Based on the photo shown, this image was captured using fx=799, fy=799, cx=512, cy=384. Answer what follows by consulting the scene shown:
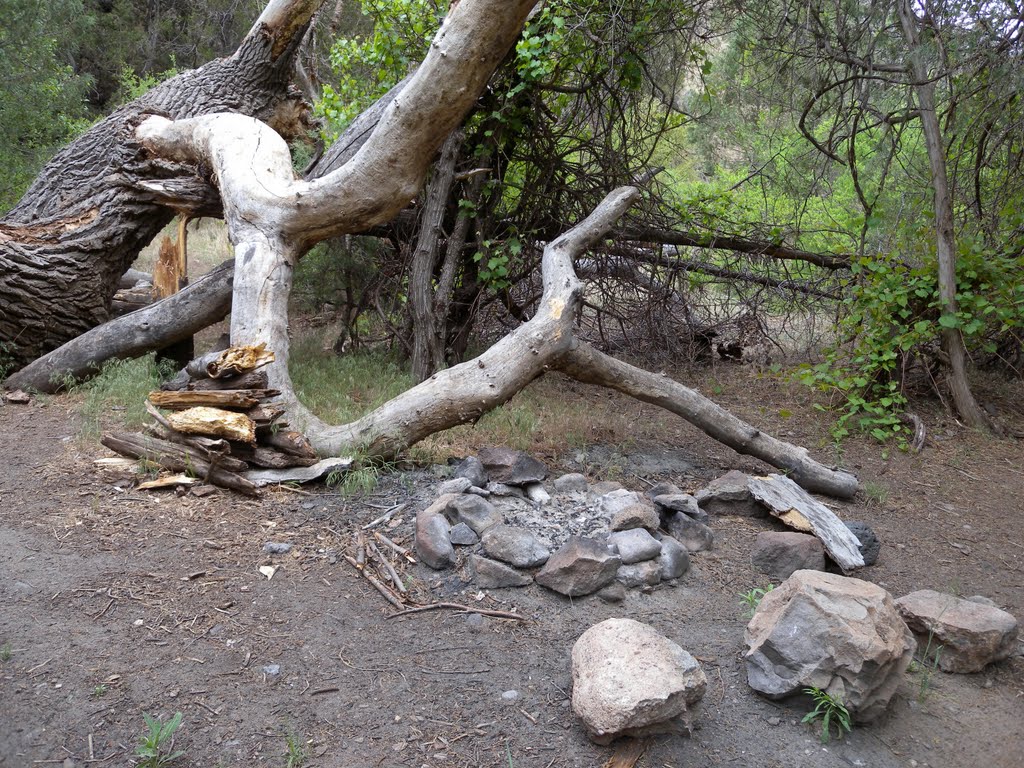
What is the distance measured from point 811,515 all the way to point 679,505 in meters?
0.69

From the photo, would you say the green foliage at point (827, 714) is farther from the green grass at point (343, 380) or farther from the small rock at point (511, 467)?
the green grass at point (343, 380)

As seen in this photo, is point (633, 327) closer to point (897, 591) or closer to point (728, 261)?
point (728, 261)

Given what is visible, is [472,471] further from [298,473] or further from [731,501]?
[731,501]

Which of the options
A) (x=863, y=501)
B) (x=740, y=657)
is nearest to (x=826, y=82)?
(x=863, y=501)

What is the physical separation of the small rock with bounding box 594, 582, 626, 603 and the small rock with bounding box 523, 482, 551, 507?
2.39 ft

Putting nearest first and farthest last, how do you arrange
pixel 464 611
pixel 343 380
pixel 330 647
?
pixel 330 647 < pixel 464 611 < pixel 343 380

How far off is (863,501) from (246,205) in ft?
15.2

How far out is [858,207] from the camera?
12.8 meters

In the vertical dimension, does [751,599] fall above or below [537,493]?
below

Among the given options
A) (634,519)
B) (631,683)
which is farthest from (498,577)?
(631,683)

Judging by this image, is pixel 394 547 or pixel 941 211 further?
pixel 941 211

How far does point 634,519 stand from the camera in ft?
12.9

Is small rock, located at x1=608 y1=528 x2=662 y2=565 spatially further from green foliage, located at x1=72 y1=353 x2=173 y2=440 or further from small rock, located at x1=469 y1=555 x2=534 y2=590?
green foliage, located at x1=72 y1=353 x2=173 y2=440

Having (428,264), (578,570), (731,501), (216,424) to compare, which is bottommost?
(731,501)
